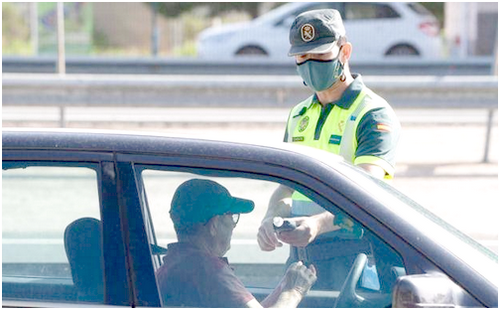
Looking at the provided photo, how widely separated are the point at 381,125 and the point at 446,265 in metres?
1.24

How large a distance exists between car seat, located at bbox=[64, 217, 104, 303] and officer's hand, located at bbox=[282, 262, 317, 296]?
1.98ft

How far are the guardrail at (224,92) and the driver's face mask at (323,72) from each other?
21.3ft

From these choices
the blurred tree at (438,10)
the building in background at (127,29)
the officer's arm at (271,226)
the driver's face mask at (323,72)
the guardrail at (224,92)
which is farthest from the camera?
the blurred tree at (438,10)

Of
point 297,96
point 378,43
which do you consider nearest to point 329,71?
point 297,96

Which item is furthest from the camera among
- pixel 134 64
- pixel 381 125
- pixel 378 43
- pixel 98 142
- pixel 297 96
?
pixel 378 43

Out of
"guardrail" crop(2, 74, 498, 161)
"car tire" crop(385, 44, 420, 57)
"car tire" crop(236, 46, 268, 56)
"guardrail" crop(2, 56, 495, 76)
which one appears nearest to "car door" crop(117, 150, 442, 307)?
"guardrail" crop(2, 74, 498, 161)

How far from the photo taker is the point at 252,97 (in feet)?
35.1

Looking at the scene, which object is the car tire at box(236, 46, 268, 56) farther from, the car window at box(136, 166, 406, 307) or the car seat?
the car seat

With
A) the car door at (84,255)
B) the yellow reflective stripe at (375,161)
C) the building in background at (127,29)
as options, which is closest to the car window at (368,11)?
the building in background at (127,29)

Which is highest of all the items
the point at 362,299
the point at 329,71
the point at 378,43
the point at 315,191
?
the point at 378,43

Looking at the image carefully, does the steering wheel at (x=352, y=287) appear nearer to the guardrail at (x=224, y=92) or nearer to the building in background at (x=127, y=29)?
the guardrail at (x=224, y=92)

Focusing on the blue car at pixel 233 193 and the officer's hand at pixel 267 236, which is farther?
the officer's hand at pixel 267 236

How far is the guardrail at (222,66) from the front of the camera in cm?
1891

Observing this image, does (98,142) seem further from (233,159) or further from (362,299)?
(362,299)
